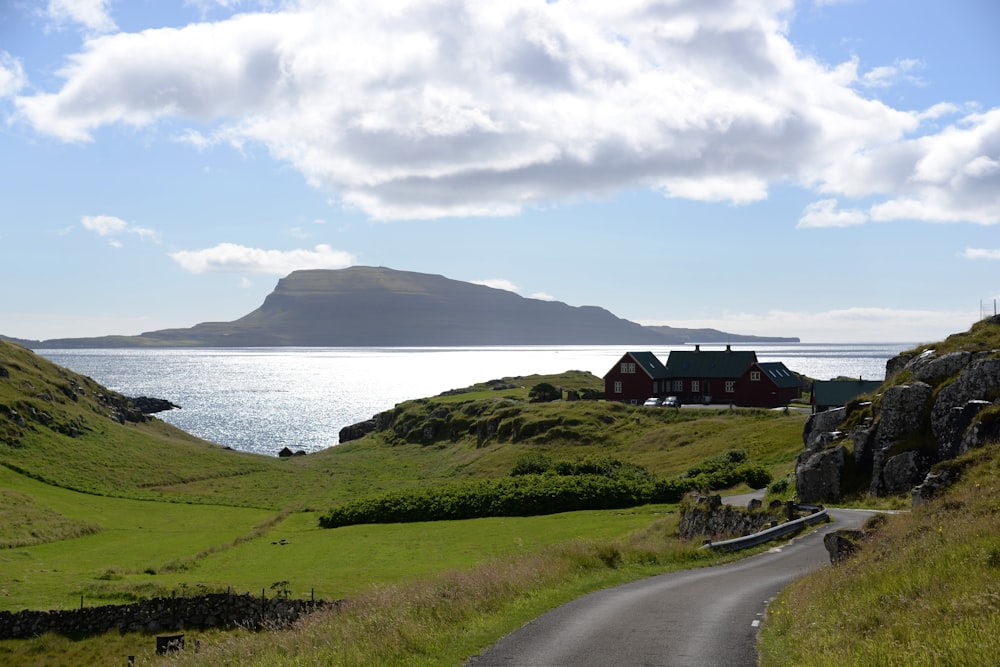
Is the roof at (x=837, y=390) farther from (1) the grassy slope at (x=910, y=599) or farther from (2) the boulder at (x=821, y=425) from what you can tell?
(1) the grassy slope at (x=910, y=599)

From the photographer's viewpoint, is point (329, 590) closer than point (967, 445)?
No

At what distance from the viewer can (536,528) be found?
48.6 meters

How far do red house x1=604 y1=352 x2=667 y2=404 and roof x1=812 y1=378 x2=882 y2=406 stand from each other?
3082 cm

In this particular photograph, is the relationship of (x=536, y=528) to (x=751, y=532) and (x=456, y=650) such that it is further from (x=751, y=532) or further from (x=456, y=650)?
(x=456, y=650)

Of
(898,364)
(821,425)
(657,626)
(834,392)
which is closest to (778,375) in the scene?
(834,392)

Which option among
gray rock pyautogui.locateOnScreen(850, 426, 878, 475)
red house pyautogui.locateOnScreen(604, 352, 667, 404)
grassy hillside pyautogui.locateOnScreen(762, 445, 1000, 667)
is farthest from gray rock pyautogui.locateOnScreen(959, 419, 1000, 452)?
red house pyautogui.locateOnScreen(604, 352, 667, 404)

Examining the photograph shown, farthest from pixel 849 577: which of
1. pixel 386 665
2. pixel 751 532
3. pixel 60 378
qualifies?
pixel 60 378

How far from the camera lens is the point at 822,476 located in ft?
129

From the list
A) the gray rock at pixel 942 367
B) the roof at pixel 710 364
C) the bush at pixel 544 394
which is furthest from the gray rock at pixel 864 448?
the bush at pixel 544 394

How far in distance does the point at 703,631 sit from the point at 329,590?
2071 centimetres

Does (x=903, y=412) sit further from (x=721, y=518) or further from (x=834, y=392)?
(x=834, y=392)

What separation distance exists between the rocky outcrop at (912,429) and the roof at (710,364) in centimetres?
7174

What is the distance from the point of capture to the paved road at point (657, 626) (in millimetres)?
15914

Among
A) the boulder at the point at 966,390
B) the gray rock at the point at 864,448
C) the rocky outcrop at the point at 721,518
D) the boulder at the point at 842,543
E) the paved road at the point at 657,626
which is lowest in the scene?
the rocky outcrop at the point at 721,518
